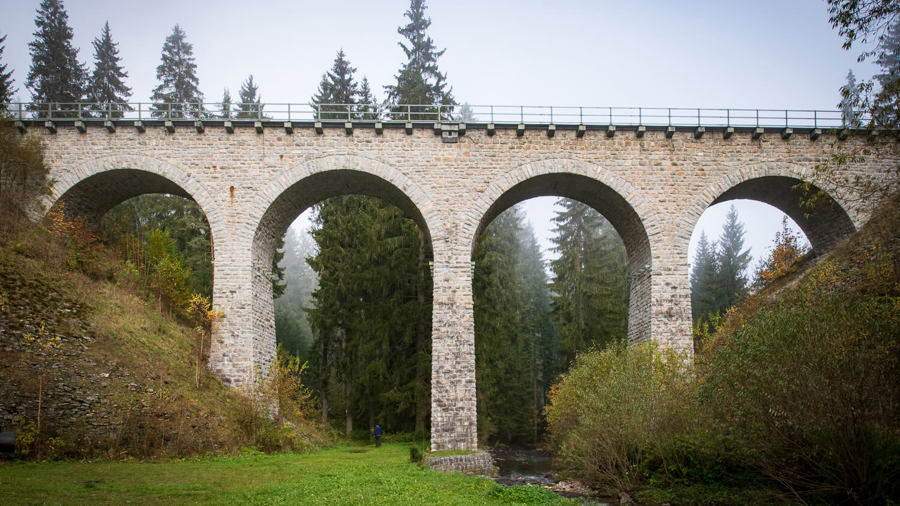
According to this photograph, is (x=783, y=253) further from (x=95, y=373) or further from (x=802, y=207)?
(x=95, y=373)

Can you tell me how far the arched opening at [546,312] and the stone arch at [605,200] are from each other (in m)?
0.12

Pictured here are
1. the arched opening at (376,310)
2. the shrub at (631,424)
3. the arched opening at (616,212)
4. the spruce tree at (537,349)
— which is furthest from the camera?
the spruce tree at (537,349)

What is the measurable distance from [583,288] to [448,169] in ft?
52.7

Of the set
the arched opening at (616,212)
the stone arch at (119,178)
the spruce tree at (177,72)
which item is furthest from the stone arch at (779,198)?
the spruce tree at (177,72)

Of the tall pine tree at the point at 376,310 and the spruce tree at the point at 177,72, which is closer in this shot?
the tall pine tree at the point at 376,310

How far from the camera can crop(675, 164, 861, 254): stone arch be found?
19.7 m

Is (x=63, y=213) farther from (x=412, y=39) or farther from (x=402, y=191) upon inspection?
(x=412, y=39)

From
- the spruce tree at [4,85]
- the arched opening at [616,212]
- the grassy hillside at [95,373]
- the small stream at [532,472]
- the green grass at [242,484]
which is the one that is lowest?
the small stream at [532,472]

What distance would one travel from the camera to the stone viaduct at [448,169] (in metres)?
19.5

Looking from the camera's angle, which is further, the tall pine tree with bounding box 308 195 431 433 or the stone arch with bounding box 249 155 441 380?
the tall pine tree with bounding box 308 195 431 433

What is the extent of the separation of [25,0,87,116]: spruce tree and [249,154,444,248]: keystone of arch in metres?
19.0

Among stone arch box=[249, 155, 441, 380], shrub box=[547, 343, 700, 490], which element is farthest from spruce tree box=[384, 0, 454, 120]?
shrub box=[547, 343, 700, 490]

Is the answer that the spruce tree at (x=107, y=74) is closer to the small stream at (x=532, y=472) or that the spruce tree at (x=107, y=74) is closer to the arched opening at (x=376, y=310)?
the arched opening at (x=376, y=310)

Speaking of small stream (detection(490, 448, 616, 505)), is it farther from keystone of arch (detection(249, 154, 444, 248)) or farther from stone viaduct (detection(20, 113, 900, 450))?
keystone of arch (detection(249, 154, 444, 248))
